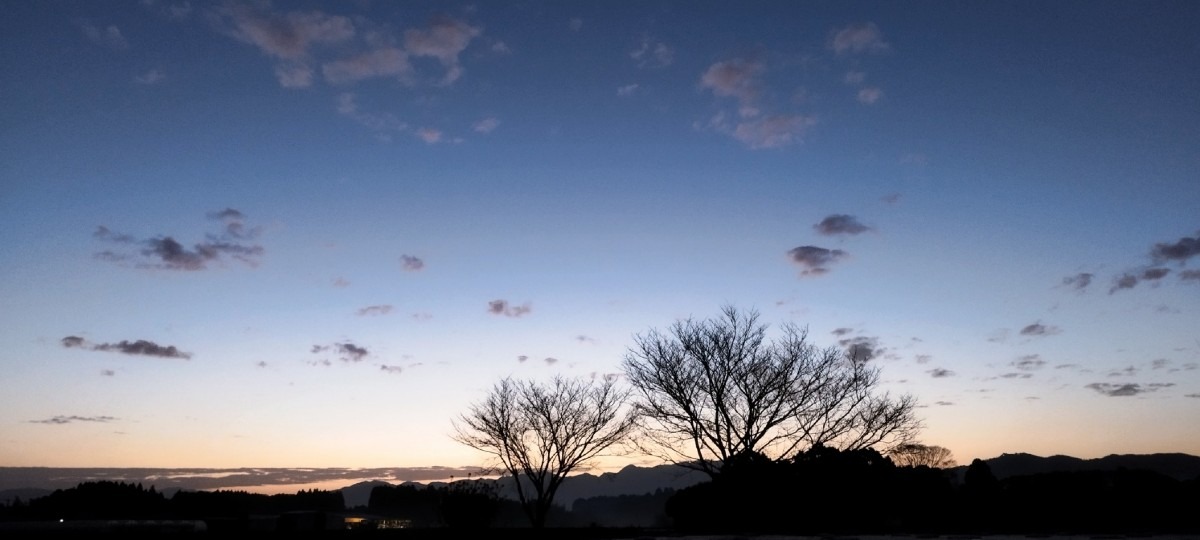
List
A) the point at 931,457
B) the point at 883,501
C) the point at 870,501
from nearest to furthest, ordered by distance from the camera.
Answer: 1. the point at 870,501
2. the point at 883,501
3. the point at 931,457

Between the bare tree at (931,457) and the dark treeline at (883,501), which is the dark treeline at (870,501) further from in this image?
the bare tree at (931,457)

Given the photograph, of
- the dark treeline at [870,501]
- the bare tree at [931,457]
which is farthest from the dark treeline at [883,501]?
the bare tree at [931,457]

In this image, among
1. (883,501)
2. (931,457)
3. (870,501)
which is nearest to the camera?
(870,501)

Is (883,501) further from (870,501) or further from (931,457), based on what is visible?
(931,457)

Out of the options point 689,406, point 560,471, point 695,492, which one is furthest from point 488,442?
point 689,406

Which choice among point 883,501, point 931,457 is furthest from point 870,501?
point 931,457

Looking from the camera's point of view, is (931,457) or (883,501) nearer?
(883,501)

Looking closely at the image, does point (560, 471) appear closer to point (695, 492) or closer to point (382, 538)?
point (695, 492)

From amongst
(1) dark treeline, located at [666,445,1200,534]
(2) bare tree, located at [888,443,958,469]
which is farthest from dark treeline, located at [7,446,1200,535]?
(2) bare tree, located at [888,443,958,469]

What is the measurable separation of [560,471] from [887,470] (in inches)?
730

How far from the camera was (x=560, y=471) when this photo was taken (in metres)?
43.0

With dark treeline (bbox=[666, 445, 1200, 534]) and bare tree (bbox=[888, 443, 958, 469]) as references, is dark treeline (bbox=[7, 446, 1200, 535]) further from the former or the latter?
bare tree (bbox=[888, 443, 958, 469])

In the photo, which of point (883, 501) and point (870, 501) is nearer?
point (870, 501)

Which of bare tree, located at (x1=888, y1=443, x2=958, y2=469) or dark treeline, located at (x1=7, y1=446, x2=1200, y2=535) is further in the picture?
bare tree, located at (x1=888, y1=443, x2=958, y2=469)
